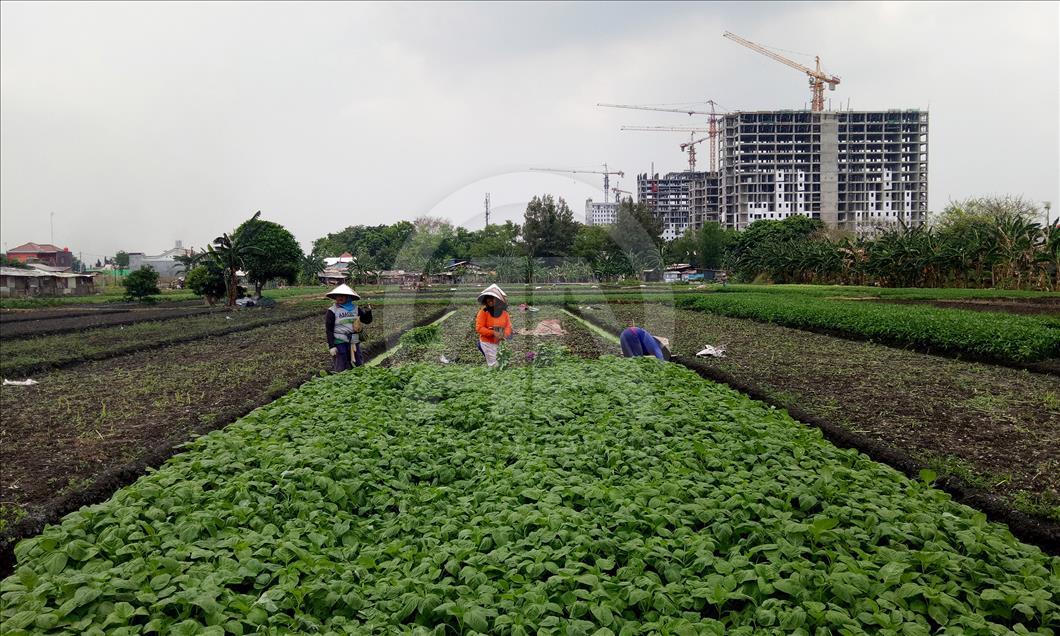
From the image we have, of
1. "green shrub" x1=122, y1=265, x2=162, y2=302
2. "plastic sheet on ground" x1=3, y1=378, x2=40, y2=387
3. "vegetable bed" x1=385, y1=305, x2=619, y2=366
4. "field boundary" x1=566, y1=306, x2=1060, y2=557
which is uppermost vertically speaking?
"green shrub" x1=122, y1=265, x2=162, y2=302

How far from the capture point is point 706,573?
343 cm

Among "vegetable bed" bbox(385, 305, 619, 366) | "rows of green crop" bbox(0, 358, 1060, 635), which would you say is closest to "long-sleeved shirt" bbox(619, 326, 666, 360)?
"vegetable bed" bbox(385, 305, 619, 366)

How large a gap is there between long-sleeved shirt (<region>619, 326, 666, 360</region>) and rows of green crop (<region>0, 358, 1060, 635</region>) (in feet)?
17.4

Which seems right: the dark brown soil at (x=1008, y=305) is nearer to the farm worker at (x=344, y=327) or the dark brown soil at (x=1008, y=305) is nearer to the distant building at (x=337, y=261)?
the farm worker at (x=344, y=327)

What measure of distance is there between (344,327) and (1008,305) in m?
20.8

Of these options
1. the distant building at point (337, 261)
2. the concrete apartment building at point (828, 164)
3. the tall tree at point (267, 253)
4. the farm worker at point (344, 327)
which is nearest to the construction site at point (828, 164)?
the concrete apartment building at point (828, 164)

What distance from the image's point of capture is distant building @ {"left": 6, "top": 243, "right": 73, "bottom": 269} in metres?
95.3

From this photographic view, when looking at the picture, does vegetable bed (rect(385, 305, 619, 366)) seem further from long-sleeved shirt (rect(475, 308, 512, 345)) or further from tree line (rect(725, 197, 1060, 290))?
tree line (rect(725, 197, 1060, 290))

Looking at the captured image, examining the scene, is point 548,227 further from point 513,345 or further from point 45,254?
point 45,254

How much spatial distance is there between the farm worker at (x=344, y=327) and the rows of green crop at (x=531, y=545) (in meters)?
4.09

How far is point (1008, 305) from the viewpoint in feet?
67.8

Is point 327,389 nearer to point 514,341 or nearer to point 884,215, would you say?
point 514,341

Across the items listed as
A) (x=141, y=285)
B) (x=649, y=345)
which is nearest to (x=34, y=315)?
(x=141, y=285)

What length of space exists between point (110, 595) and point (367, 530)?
1.47 meters
